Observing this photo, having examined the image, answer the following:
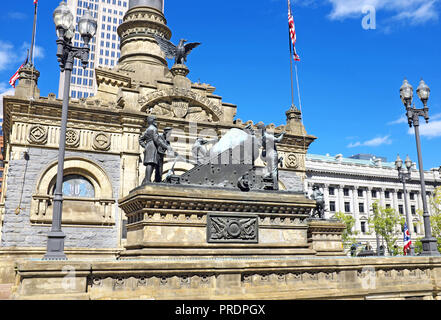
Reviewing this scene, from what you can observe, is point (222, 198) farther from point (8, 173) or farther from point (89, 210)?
point (8, 173)

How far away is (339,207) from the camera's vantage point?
67.1 metres

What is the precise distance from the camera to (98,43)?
376 feet

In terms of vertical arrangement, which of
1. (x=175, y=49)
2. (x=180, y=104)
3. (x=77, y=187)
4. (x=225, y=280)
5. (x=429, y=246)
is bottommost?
(x=225, y=280)

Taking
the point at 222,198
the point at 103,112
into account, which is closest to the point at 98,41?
the point at 103,112

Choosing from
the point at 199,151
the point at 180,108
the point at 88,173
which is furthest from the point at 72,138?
the point at 199,151

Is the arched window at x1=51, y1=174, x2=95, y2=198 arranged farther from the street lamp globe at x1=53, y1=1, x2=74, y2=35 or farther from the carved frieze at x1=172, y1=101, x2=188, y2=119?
the street lamp globe at x1=53, y1=1, x2=74, y2=35

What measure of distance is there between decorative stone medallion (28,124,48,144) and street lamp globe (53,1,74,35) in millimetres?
11300

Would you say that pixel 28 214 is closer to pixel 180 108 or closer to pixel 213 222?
pixel 180 108

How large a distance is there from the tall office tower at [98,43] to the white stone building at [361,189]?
73802 millimetres

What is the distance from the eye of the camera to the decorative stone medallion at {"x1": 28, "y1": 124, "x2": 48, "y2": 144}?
73.2ft

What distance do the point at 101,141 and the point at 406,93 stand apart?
16769mm

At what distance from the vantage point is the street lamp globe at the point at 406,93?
16.5 metres

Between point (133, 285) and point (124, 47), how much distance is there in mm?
28176

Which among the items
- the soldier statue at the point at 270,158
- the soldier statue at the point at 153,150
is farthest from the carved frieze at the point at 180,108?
the soldier statue at the point at 153,150
